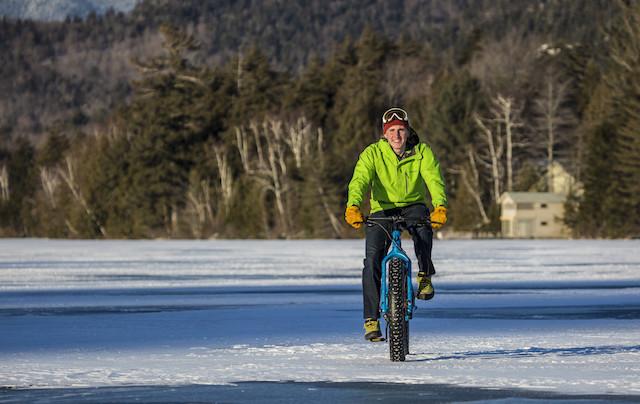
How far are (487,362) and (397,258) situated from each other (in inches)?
44.4

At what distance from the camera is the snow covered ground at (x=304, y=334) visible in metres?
10.8

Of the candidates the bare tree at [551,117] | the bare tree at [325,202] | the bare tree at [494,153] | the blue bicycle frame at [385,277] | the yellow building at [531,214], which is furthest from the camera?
the bare tree at [551,117]

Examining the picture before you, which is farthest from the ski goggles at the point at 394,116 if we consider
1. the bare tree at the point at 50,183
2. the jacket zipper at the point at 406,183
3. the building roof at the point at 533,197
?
the bare tree at the point at 50,183

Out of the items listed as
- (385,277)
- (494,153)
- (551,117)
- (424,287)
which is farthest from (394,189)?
(551,117)

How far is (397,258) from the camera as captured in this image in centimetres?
1199

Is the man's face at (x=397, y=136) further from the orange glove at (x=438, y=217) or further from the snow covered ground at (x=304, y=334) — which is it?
the snow covered ground at (x=304, y=334)

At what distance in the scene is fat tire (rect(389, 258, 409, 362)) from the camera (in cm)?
1177

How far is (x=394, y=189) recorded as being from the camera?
1233cm

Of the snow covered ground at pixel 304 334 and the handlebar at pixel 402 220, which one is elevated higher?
the handlebar at pixel 402 220

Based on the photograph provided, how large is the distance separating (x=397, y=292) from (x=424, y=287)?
0.58 metres

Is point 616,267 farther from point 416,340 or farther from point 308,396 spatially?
point 308,396

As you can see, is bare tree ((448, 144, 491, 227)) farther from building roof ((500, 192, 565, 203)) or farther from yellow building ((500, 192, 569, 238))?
building roof ((500, 192, 565, 203))

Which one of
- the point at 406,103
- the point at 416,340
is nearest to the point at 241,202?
the point at 406,103

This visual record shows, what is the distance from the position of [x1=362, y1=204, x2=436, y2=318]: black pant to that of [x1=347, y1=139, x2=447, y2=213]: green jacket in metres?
0.10
